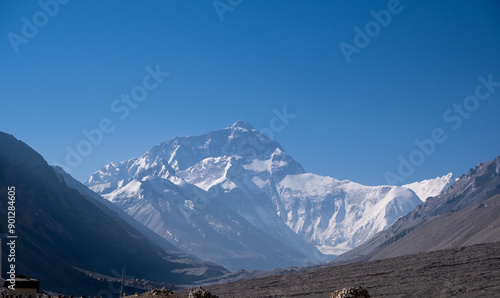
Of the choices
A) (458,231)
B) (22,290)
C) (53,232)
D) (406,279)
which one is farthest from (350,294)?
(53,232)

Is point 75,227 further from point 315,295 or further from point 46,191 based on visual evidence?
point 315,295

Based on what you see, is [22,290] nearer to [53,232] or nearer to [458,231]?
[53,232]

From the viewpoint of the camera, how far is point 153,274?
197625 millimetres

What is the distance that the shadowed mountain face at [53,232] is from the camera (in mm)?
131375

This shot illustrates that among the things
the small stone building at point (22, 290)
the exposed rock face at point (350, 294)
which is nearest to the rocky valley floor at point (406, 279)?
the exposed rock face at point (350, 294)

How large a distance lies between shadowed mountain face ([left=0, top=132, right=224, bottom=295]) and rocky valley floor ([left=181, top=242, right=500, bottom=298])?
1773 inches

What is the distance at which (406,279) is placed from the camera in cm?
8862

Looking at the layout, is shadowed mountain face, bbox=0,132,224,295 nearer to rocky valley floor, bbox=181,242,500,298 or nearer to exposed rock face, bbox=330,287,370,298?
rocky valley floor, bbox=181,242,500,298

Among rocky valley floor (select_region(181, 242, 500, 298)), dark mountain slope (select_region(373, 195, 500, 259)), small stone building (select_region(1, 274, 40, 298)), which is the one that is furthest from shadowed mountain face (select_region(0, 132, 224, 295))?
small stone building (select_region(1, 274, 40, 298))

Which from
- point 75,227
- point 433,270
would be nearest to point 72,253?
point 75,227

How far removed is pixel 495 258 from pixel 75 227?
12768 cm

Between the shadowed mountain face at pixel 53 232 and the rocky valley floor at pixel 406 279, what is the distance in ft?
148

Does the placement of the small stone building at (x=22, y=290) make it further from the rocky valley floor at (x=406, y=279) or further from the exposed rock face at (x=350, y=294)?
the rocky valley floor at (x=406, y=279)

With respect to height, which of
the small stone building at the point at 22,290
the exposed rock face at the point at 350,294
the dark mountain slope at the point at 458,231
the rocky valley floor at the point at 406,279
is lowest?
the small stone building at the point at 22,290
